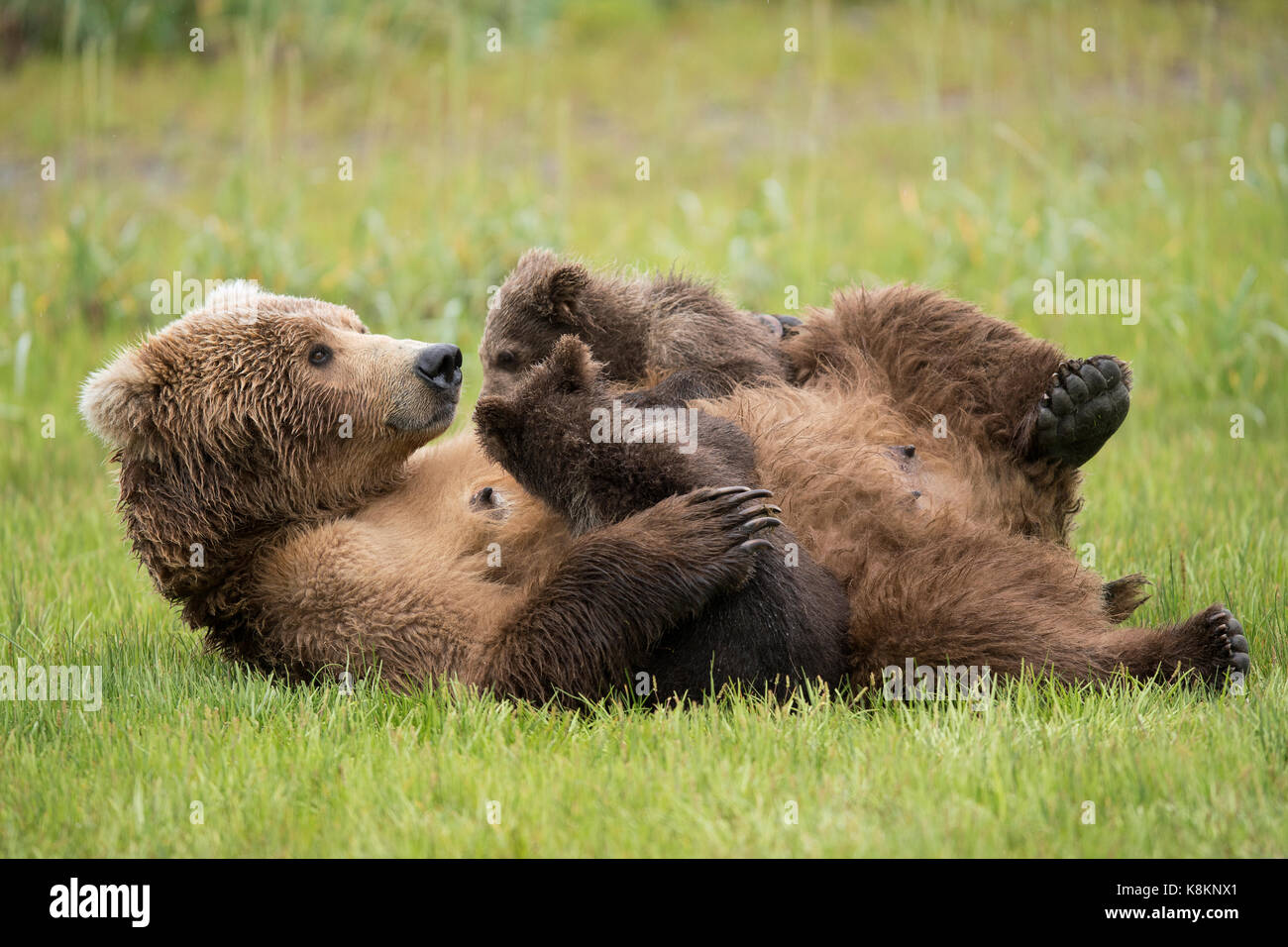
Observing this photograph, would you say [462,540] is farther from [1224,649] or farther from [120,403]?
[1224,649]

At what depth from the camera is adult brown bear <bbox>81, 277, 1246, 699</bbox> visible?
4051mm

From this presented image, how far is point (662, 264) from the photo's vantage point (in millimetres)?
10383

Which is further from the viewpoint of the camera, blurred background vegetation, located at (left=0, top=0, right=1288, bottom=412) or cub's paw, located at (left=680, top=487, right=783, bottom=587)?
blurred background vegetation, located at (left=0, top=0, right=1288, bottom=412)

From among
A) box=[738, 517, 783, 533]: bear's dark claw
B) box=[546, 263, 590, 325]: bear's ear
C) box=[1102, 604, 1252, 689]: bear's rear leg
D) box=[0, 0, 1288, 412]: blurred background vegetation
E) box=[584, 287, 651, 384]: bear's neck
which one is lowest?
box=[1102, 604, 1252, 689]: bear's rear leg

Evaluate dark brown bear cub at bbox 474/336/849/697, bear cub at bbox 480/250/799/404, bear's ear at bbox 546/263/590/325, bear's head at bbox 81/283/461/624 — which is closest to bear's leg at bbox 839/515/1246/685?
dark brown bear cub at bbox 474/336/849/697

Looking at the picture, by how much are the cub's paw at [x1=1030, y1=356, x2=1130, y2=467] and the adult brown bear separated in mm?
284

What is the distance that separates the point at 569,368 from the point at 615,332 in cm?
73

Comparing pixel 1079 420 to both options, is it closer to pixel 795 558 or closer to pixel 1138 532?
pixel 795 558

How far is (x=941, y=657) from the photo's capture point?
13.3 ft

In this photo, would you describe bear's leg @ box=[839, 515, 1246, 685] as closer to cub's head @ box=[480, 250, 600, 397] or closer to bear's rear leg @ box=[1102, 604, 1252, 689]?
bear's rear leg @ box=[1102, 604, 1252, 689]

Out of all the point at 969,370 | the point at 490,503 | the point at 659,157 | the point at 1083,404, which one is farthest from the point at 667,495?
the point at 659,157

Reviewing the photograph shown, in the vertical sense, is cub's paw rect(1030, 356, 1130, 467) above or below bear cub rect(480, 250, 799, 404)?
below

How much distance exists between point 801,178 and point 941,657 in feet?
37.5

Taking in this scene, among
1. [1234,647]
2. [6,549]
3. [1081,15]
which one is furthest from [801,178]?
[1234,647]
